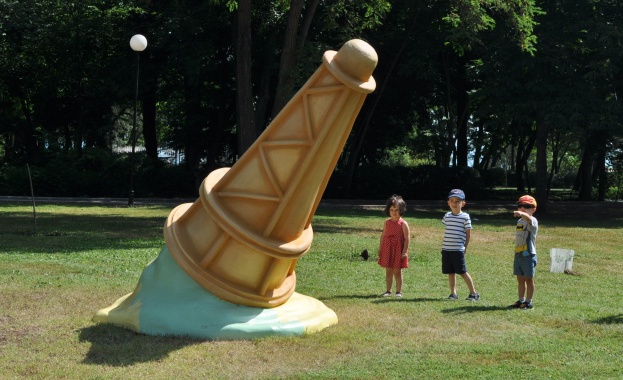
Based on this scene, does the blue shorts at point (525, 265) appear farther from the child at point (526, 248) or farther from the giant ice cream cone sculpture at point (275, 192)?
the giant ice cream cone sculpture at point (275, 192)

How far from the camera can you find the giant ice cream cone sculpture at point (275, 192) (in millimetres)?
7855

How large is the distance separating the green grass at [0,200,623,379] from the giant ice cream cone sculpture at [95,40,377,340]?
712 mm

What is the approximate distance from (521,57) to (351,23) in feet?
22.4

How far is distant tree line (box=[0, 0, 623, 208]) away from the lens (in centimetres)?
2533

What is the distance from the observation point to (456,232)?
34.9 feet

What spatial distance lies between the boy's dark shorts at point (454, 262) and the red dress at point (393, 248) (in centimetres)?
54

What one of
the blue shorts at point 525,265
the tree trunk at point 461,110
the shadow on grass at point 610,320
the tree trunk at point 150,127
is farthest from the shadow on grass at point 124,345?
the tree trunk at point 461,110

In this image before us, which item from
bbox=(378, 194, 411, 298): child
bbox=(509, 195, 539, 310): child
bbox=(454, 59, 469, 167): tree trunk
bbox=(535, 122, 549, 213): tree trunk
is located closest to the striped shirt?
bbox=(378, 194, 411, 298): child

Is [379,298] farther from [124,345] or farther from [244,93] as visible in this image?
[244,93]

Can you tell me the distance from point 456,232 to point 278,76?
17082 millimetres

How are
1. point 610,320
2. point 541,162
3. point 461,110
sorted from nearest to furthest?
1. point 610,320
2. point 541,162
3. point 461,110

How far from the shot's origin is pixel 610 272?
14.9m

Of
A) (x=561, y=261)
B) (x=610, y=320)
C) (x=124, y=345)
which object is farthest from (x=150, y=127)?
(x=124, y=345)

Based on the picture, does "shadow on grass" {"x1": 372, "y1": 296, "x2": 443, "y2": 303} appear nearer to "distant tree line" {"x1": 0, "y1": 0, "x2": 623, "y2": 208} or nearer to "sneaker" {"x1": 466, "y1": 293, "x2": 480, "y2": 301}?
"sneaker" {"x1": 466, "y1": 293, "x2": 480, "y2": 301}
